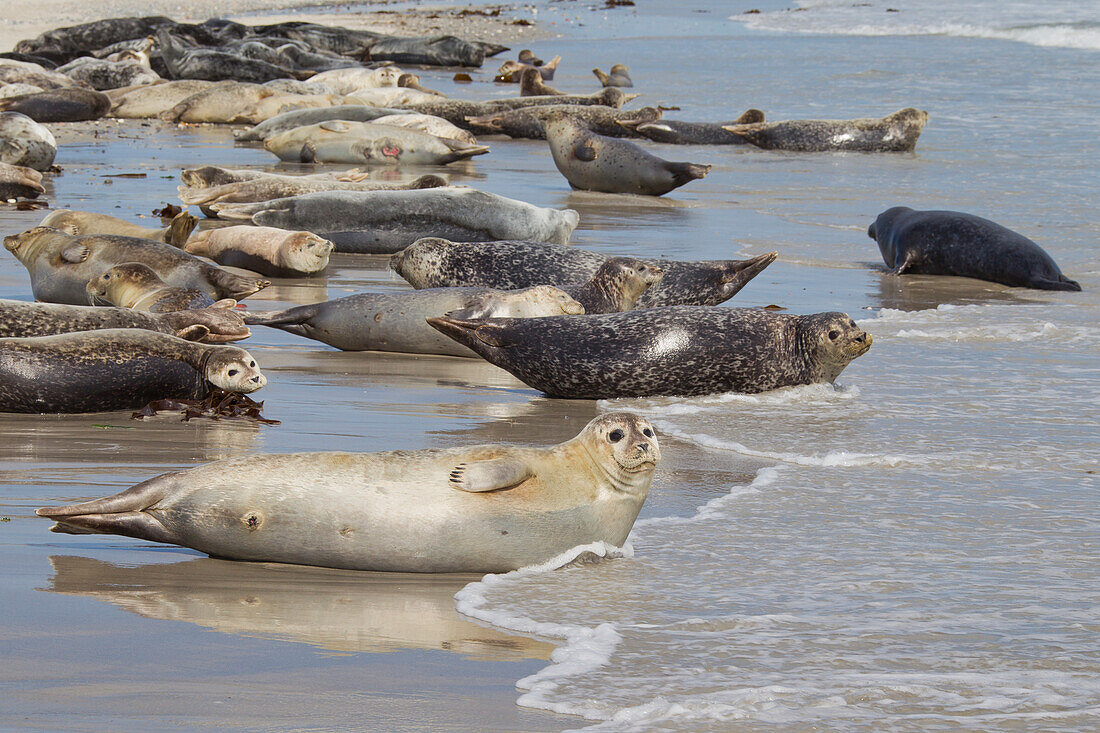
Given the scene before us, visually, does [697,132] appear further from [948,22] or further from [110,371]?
[948,22]

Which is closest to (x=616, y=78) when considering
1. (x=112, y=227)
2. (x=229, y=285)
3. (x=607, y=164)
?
(x=607, y=164)

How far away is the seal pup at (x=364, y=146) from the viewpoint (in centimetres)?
1253

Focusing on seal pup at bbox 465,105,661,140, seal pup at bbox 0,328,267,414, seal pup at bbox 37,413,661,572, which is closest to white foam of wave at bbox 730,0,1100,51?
seal pup at bbox 465,105,661,140

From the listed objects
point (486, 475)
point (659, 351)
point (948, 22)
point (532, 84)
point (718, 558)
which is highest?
point (948, 22)

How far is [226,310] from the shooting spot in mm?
5730

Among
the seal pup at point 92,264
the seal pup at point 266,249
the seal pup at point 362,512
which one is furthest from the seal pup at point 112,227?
the seal pup at point 362,512

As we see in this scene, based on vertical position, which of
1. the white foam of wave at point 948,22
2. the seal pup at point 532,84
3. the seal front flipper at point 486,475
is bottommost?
the seal front flipper at point 486,475

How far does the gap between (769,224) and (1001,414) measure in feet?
16.4

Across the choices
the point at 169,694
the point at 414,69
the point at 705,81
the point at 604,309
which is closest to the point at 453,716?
the point at 169,694

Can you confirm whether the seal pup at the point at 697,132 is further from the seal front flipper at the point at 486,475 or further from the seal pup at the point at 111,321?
the seal front flipper at the point at 486,475

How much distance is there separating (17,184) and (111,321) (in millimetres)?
4878

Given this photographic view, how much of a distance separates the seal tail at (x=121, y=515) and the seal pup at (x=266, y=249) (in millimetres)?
4272

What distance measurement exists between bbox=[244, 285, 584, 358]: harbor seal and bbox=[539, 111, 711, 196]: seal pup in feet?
18.2

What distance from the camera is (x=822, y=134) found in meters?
15.0
